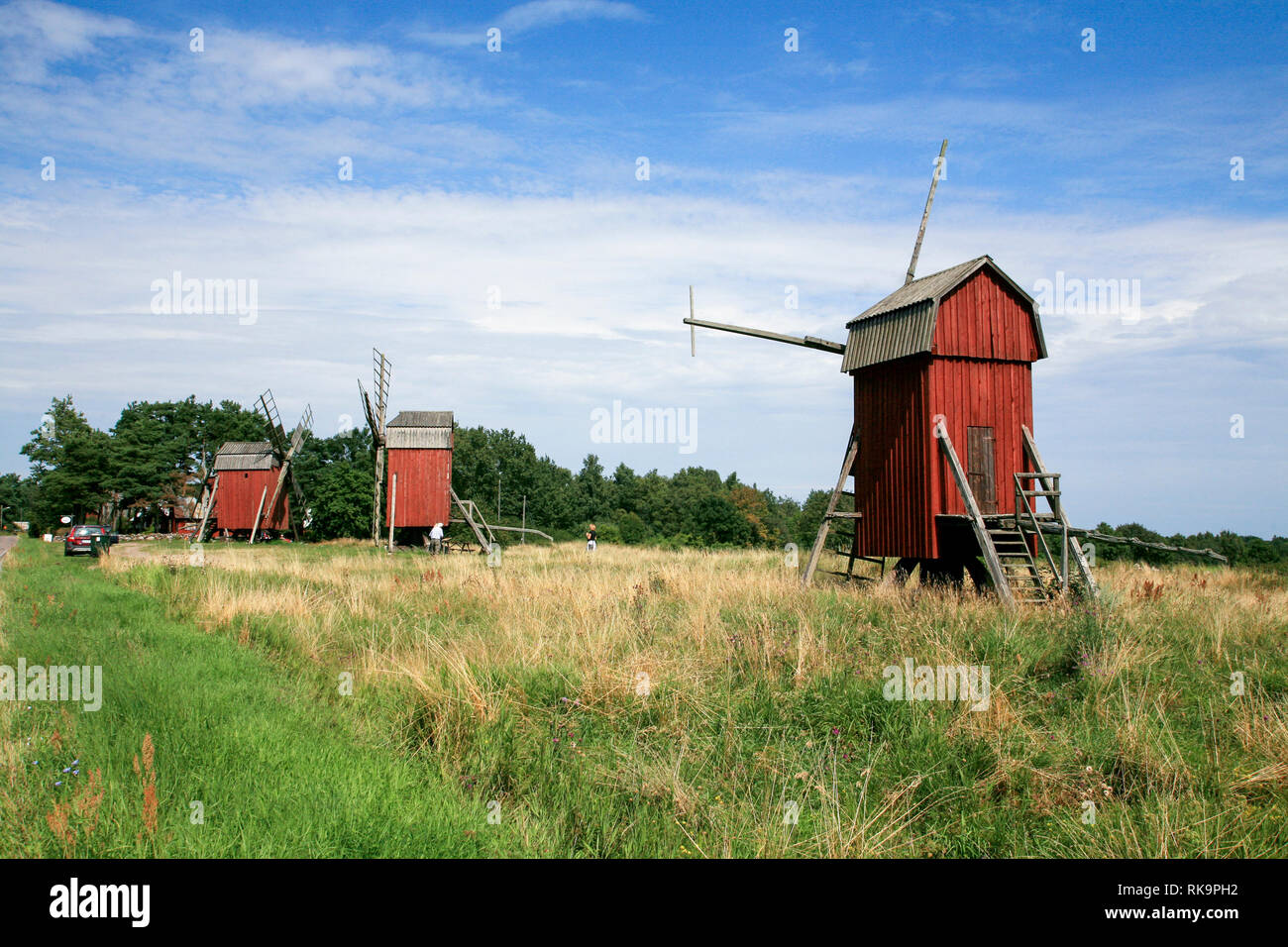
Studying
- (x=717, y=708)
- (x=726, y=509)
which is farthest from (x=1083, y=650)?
(x=726, y=509)

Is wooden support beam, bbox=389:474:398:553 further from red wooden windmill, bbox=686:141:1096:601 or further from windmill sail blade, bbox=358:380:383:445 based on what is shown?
red wooden windmill, bbox=686:141:1096:601

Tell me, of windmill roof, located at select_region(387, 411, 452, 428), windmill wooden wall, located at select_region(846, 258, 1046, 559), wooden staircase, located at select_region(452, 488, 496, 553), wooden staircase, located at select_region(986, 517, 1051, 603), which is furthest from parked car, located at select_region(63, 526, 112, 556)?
wooden staircase, located at select_region(986, 517, 1051, 603)

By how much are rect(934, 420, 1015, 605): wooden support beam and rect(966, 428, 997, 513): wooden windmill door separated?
0.24m

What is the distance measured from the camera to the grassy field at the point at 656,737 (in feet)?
14.5

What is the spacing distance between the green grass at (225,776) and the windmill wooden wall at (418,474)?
30.6m

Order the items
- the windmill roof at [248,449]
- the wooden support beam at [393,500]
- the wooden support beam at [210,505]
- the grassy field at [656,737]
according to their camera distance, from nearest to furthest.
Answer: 1. the grassy field at [656,737]
2. the wooden support beam at [393,500]
3. the wooden support beam at [210,505]
4. the windmill roof at [248,449]

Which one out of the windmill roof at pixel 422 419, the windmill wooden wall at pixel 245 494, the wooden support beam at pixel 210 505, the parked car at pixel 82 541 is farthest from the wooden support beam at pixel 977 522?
the wooden support beam at pixel 210 505

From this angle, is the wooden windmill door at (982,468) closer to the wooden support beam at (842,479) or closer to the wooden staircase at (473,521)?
the wooden support beam at (842,479)

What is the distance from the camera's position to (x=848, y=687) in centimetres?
695

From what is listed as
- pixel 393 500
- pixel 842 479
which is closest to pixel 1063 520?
pixel 842 479

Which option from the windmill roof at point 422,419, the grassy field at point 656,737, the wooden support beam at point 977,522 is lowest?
the grassy field at point 656,737

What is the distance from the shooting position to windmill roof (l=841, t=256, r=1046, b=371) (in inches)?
581
